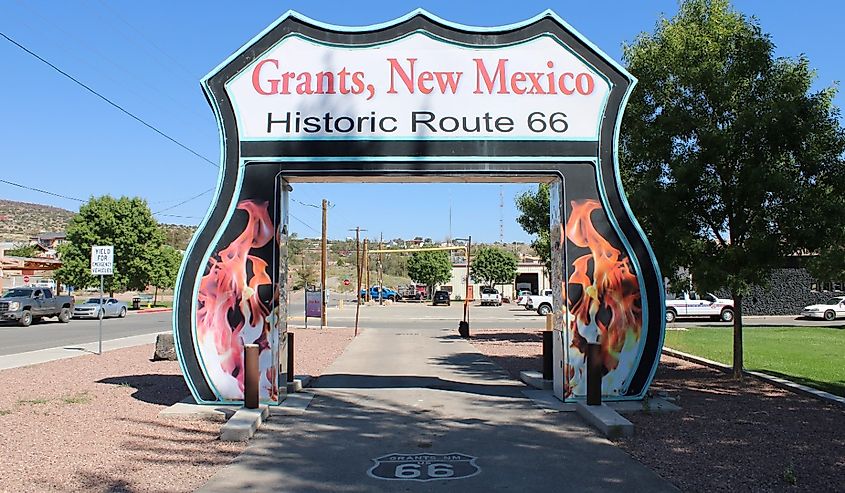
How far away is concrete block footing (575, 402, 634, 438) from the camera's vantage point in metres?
8.51

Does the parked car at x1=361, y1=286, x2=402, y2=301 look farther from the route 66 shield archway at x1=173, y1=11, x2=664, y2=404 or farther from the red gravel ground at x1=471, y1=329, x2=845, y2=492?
the route 66 shield archway at x1=173, y1=11, x2=664, y2=404

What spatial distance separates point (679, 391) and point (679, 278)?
250 centimetres

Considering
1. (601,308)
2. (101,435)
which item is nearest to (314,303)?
(601,308)

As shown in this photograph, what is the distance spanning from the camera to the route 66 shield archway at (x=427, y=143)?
34.8 ft

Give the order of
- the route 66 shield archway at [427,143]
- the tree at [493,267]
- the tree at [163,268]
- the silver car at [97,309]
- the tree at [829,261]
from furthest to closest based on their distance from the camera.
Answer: the tree at [493,267], the tree at [163,268], the silver car at [97,309], the tree at [829,261], the route 66 shield archway at [427,143]

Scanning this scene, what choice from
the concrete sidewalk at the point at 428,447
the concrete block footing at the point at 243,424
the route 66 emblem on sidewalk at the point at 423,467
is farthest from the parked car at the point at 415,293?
the route 66 emblem on sidewalk at the point at 423,467

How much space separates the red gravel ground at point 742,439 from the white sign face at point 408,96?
431 cm

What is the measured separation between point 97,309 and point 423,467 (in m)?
38.9

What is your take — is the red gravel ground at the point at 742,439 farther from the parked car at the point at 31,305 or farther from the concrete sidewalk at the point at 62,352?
the parked car at the point at 31,305

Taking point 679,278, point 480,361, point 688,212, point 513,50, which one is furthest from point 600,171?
point 480,361

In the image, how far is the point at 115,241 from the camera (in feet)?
157

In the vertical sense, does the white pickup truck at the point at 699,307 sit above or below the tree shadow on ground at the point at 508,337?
above

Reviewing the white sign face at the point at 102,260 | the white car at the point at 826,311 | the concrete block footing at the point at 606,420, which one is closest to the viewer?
the concrete block footing at the point at 606,420

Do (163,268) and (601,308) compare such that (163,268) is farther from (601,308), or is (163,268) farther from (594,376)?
(594,376)
